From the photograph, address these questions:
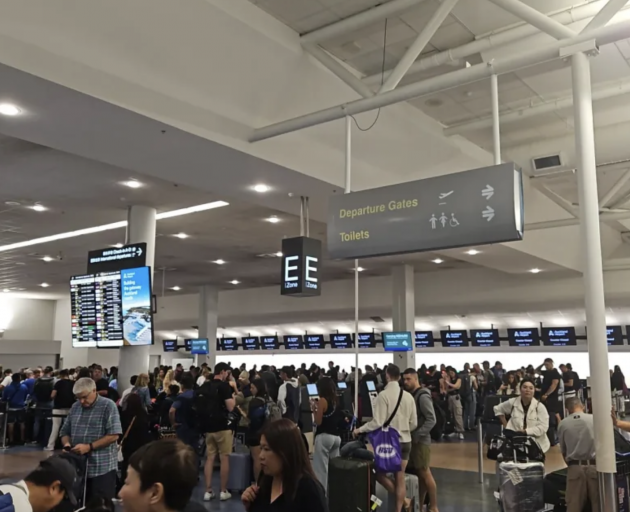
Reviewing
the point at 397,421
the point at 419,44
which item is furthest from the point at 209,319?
the point at 419,44

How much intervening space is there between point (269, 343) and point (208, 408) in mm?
17008

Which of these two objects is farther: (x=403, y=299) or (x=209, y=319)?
(x=209, y=319)

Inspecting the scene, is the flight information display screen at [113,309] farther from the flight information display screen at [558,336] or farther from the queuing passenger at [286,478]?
the flight information display screen at [558,336]

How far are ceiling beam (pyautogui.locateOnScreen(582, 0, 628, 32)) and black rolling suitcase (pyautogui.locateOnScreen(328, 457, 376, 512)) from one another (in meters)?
4.36

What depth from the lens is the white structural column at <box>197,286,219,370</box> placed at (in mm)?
19750

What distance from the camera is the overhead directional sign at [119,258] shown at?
28.0ft

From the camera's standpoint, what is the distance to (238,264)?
56.5 ft

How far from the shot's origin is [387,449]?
6398 millimetres

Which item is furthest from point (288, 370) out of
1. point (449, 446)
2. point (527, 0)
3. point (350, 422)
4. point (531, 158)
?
point (527, 0)

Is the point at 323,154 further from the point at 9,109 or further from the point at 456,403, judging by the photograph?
the point at 456,403

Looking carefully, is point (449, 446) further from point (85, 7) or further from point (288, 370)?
point (85, 7)

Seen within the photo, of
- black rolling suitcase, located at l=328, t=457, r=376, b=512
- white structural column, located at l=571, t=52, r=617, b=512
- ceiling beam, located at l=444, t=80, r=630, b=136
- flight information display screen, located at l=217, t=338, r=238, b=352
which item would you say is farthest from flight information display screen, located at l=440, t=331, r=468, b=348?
white structural column, located at l=571, t=52, r=617, b=512

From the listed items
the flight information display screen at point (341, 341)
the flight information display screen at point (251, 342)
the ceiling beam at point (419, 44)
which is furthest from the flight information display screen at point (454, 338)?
the ceiling beam at point (419, 44)

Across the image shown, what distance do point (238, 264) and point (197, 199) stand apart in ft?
23.1
